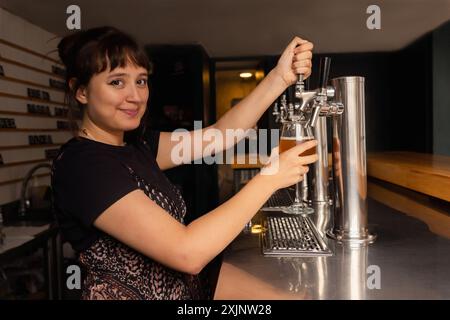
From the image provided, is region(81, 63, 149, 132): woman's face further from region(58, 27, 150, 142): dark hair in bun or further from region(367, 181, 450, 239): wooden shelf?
region(367, 181, 450, 239): wooden shelf

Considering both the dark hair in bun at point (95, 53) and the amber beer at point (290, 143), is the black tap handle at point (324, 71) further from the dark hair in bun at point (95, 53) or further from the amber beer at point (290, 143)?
the dark hair in bun at point (95, 53)

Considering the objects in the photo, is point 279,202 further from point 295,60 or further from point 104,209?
point 104,209

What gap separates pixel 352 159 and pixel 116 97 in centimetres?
64

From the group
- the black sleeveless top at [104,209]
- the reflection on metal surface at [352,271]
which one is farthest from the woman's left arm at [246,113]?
the reflection on metal surface at [352,271]

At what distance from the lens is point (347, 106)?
1098 millimetres

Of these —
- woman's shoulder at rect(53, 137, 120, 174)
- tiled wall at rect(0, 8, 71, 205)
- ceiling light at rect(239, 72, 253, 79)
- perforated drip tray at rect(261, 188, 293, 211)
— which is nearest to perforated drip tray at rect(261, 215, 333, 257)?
perforated drip tray at rect(261, 188, 293, 211)

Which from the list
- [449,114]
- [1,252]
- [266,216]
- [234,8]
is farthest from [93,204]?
[449,114]

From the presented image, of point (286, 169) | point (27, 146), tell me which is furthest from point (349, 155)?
point (27, 146)

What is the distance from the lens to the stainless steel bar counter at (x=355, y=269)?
29.9 inches

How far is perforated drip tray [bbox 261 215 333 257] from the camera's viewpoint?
99 cm

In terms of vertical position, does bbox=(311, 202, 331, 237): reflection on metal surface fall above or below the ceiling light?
below

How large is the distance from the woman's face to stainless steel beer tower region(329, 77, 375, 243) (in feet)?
1.77

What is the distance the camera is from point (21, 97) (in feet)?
11.3
